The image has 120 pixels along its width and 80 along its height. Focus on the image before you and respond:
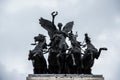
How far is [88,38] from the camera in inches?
1147

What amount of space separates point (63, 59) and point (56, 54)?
50 cm

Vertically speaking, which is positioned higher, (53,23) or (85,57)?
(53,23)

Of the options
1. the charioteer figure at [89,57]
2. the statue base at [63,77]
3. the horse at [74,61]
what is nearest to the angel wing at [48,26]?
the horse at [74,61]

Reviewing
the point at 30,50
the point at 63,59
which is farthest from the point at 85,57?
the point at 30,50

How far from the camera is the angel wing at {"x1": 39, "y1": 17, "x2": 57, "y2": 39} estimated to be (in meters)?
29.8

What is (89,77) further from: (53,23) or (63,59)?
(53,23)

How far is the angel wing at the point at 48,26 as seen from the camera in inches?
1172

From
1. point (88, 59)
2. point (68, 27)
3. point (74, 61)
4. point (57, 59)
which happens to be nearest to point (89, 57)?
point (88, 59)

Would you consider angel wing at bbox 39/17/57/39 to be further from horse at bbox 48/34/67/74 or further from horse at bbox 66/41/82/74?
horse at bbox 66/41/82/74

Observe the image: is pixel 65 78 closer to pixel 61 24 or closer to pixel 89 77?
pixel 89 77

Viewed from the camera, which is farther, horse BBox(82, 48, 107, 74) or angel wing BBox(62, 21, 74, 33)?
angel wing BBox(62, 21, 74, 33)

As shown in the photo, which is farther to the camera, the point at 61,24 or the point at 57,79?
the point at 61,24

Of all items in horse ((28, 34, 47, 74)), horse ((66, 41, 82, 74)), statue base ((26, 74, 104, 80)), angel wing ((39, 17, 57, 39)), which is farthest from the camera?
angel wing ((39, 17, 57, 39))

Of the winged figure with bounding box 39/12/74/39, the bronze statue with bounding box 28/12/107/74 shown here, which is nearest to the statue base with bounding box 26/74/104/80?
the bronze statue with bounding box 28/12/107/74
